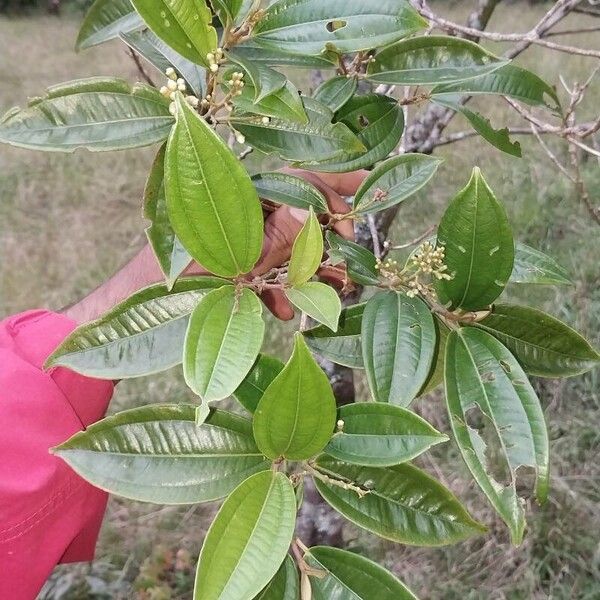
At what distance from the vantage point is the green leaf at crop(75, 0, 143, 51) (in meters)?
0.76

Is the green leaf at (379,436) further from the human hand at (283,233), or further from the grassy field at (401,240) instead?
the grassy field at (401,240)

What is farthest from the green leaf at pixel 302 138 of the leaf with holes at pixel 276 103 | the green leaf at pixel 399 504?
the green leaf at pixel 399 504

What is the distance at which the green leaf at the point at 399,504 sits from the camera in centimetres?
53

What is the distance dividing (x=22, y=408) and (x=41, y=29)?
4.91 meters

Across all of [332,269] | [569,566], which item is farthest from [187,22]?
[569,566]

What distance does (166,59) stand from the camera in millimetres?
614

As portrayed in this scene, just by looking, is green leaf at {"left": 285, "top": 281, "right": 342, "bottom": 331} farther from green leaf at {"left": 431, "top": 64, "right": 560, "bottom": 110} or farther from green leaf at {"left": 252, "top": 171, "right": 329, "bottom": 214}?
green leaf at {"left": 431, "top": 64, "right": 560, "bottom": 110}

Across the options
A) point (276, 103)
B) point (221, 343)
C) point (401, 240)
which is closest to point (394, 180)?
point (276, 103)

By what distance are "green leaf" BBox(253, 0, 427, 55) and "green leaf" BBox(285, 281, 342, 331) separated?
19 centimetres

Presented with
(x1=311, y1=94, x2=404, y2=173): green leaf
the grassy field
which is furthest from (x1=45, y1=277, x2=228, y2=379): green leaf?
the grassy field

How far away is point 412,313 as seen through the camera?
58 centimetres

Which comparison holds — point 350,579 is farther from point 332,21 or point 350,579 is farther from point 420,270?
point 332,21

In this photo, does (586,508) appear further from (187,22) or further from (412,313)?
(187,22)

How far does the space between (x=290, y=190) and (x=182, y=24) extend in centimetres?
20
